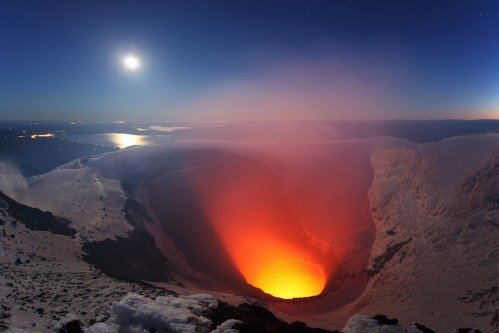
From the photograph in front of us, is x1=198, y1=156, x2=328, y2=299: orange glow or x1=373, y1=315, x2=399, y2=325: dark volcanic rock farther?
x1=198, y1=156, x2=328, y2=299: orange glow

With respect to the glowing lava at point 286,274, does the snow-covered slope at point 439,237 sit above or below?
above

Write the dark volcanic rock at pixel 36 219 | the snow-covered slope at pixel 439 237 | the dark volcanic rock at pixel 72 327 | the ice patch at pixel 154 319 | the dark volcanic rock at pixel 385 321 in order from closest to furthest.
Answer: the ice patch at pixel 154 319, the dark volcanic rock at pixel 72 327, the dark volcanic rock at pixel 385 321, the snow-covered slope at pixel 439 237, the dark volcanic rock at pixel 36 219

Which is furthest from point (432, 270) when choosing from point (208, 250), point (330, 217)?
point (208, 250)

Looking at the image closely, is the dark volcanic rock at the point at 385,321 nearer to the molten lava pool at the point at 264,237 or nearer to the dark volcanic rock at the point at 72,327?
the dark volcanic rock at the point at 72,327

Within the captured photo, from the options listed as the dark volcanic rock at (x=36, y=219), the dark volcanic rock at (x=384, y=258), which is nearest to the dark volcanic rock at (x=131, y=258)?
the dark volcanic rock at (x=36, y=219)

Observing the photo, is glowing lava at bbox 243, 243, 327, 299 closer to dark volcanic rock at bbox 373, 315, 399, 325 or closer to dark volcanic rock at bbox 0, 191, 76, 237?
dark volcanic rock at bbox 373, 315, 399, 325

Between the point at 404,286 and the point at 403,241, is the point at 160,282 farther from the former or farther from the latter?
the point at 403,241

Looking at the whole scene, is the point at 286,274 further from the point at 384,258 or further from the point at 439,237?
the point at 439,237

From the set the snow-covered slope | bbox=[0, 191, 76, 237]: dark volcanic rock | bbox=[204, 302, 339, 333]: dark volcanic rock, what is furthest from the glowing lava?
bbox=[0, 191, 76, 237]: dark volcanic rock

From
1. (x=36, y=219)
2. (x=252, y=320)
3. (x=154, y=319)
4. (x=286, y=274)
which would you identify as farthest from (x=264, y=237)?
(x=154, y=319)

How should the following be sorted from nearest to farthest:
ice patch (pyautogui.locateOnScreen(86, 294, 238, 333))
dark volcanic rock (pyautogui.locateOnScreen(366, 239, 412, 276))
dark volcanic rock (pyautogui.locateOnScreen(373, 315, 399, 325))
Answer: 1. ice patch (pyautogui.locateOnScreen(86, 294, 238, 333))
2. dark volcanic rock (pyautogui.locateOnScreen(373, 315, 399, 325))
3. dark volcanic rock (pyautogui.locateOnScreen(366, 239, 412, 276))

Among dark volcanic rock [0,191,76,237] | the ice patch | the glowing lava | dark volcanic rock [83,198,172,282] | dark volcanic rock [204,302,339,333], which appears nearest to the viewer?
the ice patch
